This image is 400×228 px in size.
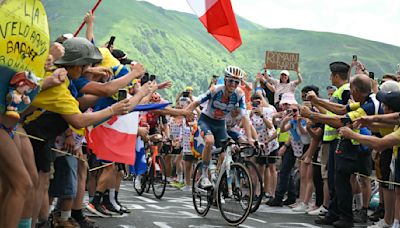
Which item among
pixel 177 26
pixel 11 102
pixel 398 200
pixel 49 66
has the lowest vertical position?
pixel 398 200

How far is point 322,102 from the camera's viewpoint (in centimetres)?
969

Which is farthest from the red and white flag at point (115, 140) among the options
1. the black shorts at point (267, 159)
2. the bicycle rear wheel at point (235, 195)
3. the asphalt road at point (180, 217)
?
the black shorts at point (267, 159)

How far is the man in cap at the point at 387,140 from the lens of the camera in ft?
26.1

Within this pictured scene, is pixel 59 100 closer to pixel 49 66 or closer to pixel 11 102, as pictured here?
pixel 49 66

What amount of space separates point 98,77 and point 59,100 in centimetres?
170

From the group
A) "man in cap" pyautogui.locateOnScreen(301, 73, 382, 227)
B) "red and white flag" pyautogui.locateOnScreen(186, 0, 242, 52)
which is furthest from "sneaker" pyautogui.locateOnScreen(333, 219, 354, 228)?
"red and white flag" pyautogui.locateOnScreen(186, 0, 242, 52)

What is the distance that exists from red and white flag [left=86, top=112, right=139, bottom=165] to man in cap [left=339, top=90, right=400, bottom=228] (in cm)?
273

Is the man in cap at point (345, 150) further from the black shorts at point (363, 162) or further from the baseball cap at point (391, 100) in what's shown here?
the baseball cap at point (391, 100)

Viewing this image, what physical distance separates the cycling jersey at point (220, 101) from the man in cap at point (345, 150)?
4.89 ft

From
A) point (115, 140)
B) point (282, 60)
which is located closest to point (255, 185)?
point (115, 140)

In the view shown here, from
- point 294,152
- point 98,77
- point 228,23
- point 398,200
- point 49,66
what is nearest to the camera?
point 49,66

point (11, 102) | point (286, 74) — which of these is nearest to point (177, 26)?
point (286, 74)

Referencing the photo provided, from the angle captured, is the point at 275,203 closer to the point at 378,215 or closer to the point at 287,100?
the point at 287,100

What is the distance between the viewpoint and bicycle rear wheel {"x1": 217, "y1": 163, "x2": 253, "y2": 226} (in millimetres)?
9430
